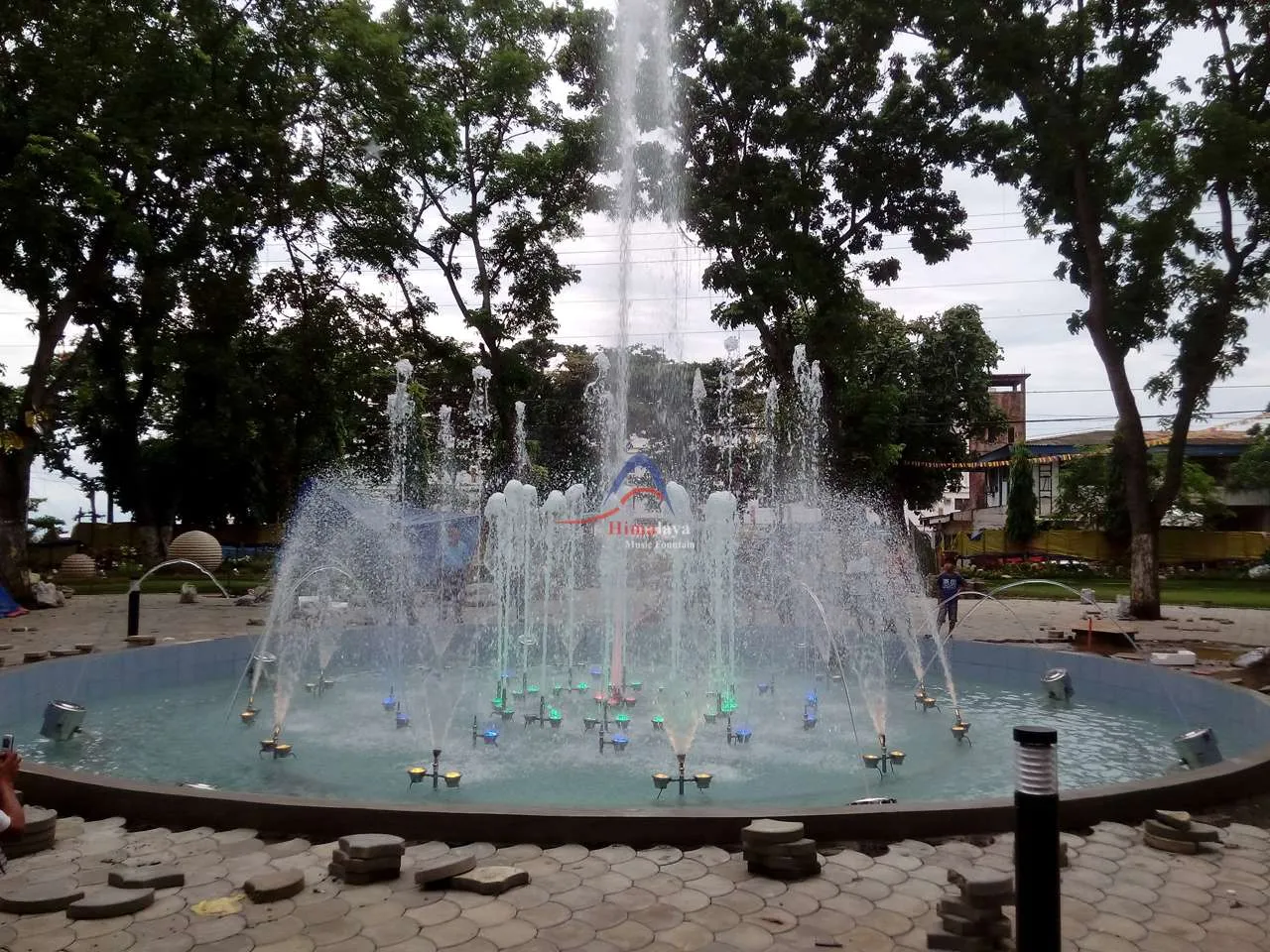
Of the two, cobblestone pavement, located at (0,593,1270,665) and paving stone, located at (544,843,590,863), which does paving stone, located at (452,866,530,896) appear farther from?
cobblestone pavement, located at (0,593,1270,665)

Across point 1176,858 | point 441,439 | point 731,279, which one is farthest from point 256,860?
point 441,439

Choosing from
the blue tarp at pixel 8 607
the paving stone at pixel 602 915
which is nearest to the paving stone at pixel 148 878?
the paving stone at pixel 602 915

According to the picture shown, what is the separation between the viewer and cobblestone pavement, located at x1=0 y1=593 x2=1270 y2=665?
13.4m

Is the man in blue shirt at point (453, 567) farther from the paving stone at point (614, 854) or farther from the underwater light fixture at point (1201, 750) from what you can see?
the paving stone at point (614, 854)

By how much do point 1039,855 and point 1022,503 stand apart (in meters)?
31.9

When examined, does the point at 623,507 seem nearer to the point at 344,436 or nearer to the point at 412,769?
the point at 412,769

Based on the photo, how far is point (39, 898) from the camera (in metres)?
3.93

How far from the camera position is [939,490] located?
1350 inches

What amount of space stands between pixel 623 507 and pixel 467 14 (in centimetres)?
1501

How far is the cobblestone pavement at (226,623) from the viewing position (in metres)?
13.4

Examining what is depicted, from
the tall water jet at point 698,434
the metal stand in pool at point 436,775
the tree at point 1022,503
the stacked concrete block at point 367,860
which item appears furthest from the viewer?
the tree at point 1022,503

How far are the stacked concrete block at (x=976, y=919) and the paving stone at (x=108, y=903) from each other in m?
3.16

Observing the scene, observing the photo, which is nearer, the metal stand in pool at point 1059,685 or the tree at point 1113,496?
the metal stand in pool at point 1059,685

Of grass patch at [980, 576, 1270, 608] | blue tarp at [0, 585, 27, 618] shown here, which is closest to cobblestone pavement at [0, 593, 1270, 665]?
blue tarp at [0, 585, 27, 618]
